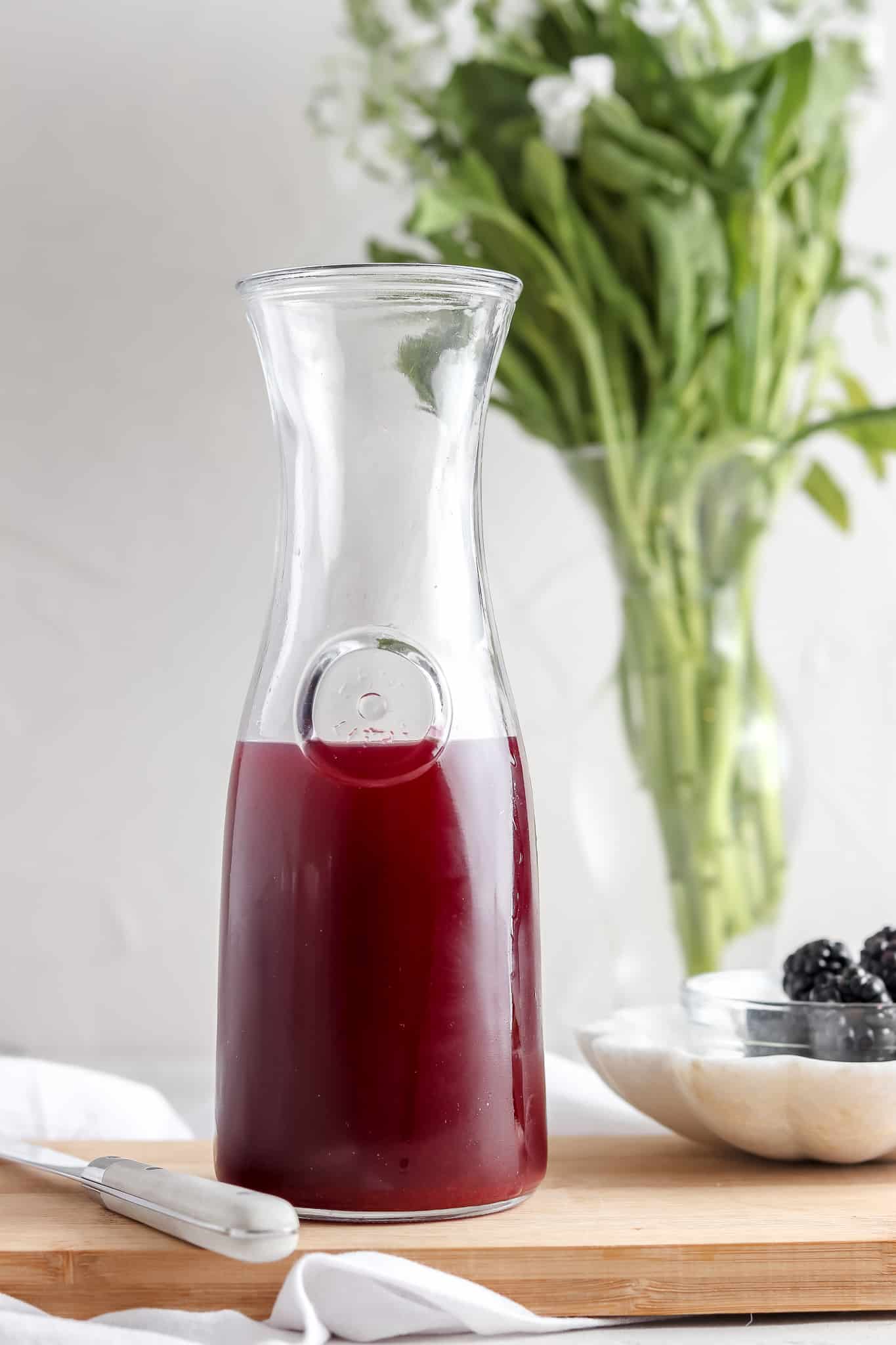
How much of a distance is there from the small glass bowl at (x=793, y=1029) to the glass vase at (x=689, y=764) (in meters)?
0.34

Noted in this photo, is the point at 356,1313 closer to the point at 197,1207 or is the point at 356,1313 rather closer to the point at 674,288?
the point at 197,1207

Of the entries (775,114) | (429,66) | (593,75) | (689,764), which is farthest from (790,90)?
(689,764)

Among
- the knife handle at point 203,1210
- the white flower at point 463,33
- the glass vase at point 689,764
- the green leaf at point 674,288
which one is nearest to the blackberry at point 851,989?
the knife handle at point 203,1210

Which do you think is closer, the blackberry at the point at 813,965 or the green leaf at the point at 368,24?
the blackberry at the point at 813,965

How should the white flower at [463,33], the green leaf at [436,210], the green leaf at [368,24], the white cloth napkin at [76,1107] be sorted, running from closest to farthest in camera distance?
the white cloth napkin at [76,1107] → the green leaf at [436,210] → the green leaf at [368,24] → the white flower at [463,33]

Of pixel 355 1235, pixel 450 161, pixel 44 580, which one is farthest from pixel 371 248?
pixel 355 1235

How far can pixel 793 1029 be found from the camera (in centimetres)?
60

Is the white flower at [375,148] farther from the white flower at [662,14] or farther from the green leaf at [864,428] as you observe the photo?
the green leaf at [864,428]

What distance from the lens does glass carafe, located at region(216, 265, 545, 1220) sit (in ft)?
1.73

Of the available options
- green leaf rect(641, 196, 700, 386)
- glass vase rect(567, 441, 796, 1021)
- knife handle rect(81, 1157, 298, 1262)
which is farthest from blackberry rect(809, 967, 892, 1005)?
green leaf rect(641, 196, 700, 386)

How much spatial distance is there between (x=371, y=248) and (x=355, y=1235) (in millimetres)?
721

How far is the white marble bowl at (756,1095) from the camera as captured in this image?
58cm

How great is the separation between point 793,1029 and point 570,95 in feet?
1.86

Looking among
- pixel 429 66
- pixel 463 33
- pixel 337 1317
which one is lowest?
pixel 337 1317
